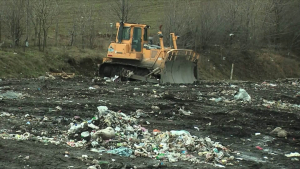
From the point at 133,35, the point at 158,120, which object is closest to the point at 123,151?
the point at 158,120

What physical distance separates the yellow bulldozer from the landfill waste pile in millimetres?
9649

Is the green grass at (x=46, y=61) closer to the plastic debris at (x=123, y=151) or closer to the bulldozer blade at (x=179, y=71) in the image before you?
the bulldozer blade at (x=179, y=71)

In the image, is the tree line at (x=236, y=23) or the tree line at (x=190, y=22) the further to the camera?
the tree line at (x=236, y=23)

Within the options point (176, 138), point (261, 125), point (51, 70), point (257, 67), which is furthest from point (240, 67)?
point (176, 138)

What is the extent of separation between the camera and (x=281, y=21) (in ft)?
135

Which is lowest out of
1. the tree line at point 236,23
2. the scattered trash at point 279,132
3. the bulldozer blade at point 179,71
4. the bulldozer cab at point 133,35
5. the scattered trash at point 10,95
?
the scattered trash at point 279,132

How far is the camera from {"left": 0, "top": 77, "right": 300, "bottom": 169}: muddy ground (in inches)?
213

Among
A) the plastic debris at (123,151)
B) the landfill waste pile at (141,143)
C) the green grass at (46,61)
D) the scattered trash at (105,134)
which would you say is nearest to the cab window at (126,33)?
the green grass at (46,61)

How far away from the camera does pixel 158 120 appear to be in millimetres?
8656

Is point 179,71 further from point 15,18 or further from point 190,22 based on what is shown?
point 190,22

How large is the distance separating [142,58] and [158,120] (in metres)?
9.17

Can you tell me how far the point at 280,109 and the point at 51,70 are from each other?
12610 millimetres

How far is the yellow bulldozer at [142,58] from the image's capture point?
16.8 m

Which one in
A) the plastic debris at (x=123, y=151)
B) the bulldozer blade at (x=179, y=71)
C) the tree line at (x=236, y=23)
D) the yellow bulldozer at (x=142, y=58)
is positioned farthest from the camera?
the tree line at (x=236, y=23)
